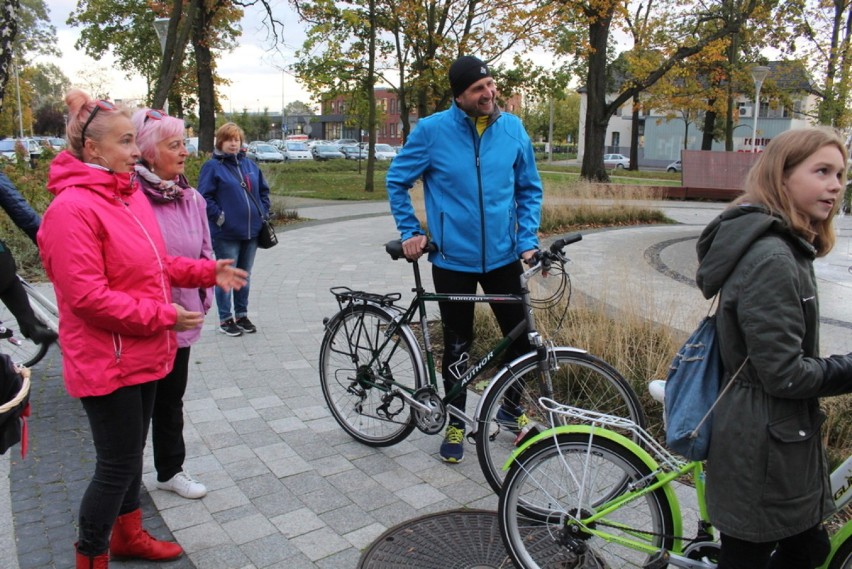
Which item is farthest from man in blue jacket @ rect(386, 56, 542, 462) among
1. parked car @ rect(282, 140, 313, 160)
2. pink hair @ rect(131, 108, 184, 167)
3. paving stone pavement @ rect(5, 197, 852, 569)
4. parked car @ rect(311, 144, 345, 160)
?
parked car @ rect(311, 144, 345, 160)

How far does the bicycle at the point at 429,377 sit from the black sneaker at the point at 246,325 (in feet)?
7.98

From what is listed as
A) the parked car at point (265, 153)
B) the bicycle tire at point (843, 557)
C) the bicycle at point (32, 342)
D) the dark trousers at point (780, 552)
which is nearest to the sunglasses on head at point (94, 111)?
the dark trousers at point (780, 552)

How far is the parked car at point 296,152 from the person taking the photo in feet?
171

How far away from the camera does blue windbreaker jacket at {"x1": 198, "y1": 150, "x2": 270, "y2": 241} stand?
6.31 m

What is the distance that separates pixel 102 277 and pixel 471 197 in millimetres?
1889

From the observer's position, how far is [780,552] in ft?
7.19

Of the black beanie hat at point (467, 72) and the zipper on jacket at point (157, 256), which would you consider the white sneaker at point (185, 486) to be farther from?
the black beanie hat at point (467, 72)

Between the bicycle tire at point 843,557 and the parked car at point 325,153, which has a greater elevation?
the parked car at point 325,153

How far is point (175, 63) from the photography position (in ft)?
42.2

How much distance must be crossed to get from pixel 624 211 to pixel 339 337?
39.7ft

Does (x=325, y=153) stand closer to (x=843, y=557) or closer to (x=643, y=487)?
(x=643, y=487)

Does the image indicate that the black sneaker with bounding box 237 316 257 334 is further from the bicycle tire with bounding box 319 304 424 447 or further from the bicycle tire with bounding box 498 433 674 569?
the bicycle tire with bounding box 498 433 674 569

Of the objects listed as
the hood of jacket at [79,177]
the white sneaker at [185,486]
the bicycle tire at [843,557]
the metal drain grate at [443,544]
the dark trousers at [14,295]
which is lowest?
the metal drain grate at [443,544]

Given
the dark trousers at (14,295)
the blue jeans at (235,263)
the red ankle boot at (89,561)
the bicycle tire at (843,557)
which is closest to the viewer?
the bicycle tire at (843,557)
